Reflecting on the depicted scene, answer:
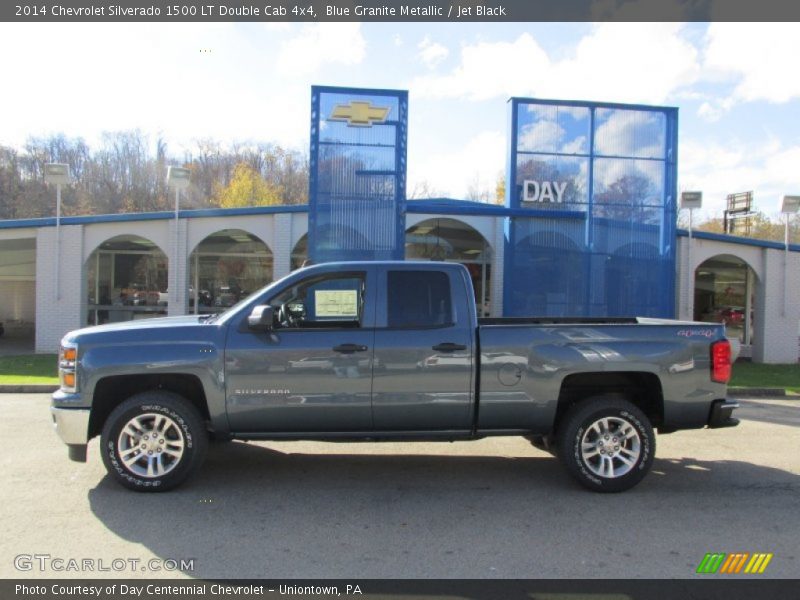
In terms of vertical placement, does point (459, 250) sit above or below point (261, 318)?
above

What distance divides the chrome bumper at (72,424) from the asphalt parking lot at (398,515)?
1.58 ft

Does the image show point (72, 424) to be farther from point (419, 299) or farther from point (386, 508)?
point (419, 299)

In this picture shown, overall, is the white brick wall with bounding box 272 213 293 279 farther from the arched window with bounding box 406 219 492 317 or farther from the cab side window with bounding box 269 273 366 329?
the cab side window with bounding box 269 273 366 329

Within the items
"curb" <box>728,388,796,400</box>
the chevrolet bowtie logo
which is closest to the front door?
the chevrolet bowtie logo

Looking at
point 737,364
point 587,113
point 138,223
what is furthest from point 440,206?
point 737,364

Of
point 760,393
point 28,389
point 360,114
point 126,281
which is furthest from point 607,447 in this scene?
point 126,281

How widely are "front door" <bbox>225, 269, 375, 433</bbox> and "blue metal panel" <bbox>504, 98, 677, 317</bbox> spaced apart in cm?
924

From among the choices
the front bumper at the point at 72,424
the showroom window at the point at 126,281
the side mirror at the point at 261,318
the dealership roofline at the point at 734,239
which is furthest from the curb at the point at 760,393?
the showroom window at the point at 126,281

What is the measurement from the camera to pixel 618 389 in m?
5.86

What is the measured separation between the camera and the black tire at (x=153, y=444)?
5207 mm

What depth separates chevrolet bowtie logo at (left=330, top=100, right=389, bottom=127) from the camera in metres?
12.8

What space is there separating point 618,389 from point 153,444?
13.8 ft

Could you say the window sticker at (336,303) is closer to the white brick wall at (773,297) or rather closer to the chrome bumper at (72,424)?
the chrome bumper at (72,424)

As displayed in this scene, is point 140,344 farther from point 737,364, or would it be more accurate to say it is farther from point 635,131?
point 737,364
